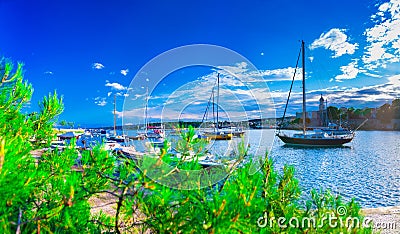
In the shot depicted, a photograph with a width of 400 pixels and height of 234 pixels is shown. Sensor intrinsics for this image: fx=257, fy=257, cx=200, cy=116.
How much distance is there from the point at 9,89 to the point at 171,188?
42.0 inches

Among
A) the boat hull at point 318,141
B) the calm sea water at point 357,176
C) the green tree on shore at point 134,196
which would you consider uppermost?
the green tree on shore at point 134,196

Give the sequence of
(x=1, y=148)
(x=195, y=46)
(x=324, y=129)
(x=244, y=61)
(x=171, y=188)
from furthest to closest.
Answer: (x=324, y=129) < (x=195, y=46) < (x=244, y=61) < (x=171, y=188) < (x=1, y=148)

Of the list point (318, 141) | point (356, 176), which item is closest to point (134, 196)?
point (356, 176)

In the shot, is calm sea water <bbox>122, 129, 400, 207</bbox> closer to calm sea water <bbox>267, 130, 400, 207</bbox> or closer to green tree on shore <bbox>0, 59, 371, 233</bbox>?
calm sea water <bbox>267, 130, 400, 207</bbox>

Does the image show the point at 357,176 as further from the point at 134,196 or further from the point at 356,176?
the point at 134,196

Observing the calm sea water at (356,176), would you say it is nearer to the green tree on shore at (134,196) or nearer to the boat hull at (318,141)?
the boat hull at (318,141)

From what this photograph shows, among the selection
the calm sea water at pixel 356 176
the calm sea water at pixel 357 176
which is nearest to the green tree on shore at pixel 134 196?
the calm sea water at pixel 356 176

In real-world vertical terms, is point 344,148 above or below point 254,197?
below

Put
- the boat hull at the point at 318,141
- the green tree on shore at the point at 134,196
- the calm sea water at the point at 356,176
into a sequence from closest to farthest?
1. the green tree on shore at the point at 134,196
2. the calm sea water at the point at 356,176
3. the boat hull at the point at 318,141

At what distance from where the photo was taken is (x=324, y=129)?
1566 inches

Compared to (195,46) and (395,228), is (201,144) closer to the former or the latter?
(195,46)

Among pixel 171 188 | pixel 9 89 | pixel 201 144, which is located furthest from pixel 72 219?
pixel 9 89

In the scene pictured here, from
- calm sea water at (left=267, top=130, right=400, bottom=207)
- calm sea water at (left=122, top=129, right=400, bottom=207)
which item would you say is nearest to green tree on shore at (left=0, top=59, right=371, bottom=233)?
calm sea water at (left=122, top=129, right=400, bottom=207)

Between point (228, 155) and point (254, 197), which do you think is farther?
point (228, 155)
